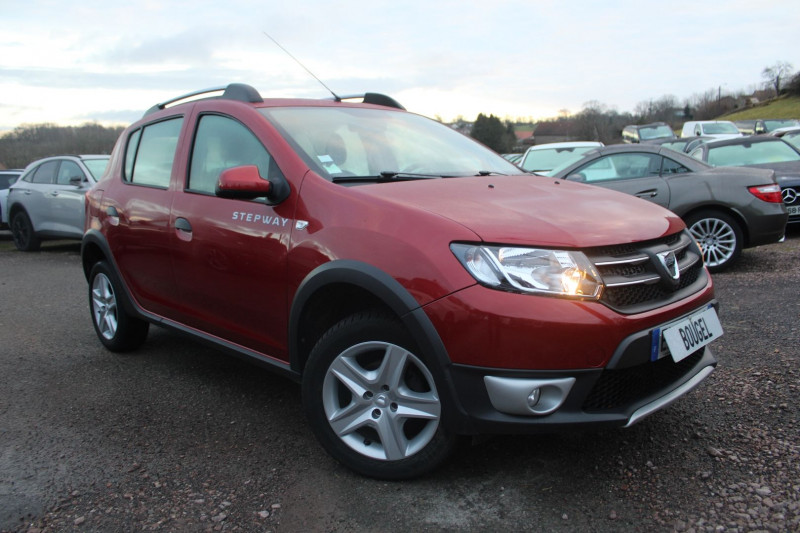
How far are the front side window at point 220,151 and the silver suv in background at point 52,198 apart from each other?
707 centimetres

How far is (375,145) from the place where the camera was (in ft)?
11.4

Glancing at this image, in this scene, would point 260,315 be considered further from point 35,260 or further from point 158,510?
point 35,260

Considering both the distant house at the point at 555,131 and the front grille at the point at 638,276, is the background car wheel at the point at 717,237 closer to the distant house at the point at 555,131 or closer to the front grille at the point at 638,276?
the front grille at the point at 638,276

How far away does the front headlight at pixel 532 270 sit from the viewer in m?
2.35

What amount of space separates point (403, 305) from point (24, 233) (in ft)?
38.2

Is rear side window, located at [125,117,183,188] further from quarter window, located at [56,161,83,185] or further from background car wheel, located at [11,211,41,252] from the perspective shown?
background car wheel, located at [11,211,41,252]

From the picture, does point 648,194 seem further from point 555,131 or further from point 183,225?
point 555,131

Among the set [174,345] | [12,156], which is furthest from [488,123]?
[174,345]

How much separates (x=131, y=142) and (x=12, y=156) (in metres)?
23.4

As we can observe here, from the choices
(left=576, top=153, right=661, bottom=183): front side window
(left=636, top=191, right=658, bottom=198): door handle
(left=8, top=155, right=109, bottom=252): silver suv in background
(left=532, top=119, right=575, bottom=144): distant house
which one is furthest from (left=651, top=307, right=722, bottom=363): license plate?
(left=532, top=119, right=575, bottom=144): distant house

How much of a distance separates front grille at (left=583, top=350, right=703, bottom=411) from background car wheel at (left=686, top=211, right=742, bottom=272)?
15.5ft

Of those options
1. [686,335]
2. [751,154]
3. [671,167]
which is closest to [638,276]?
[686,335]

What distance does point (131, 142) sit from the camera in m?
4.62

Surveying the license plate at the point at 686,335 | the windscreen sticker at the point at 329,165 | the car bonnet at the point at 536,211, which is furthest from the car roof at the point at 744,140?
the windscreen sticker at the point at 329,165
